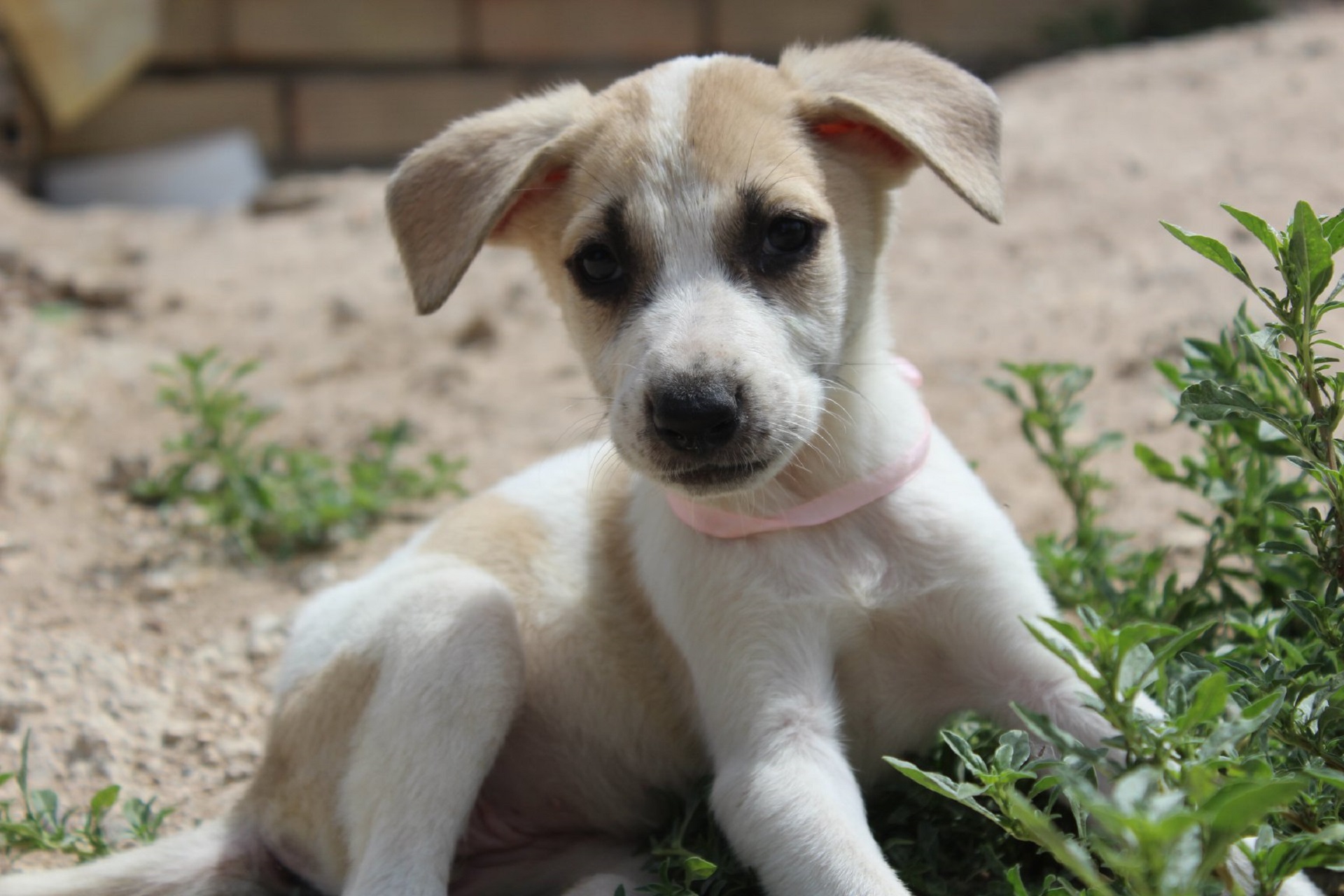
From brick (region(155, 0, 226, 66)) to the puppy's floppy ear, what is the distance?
6807mm

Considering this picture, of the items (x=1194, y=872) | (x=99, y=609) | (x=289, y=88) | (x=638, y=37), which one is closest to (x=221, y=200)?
(x=289, y=88)

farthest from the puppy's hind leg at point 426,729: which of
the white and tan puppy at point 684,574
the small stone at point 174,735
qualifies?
the small stone at point 174,735

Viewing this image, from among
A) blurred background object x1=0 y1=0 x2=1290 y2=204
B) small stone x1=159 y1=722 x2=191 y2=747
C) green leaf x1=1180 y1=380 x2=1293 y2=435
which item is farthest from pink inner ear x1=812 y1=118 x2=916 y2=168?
blurred background object x1=0 y1=0 x2=1290 y2=204

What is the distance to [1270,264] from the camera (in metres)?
4.85

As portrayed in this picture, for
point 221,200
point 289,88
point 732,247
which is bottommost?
point 221,200

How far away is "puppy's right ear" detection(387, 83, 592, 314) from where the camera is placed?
8.92ft

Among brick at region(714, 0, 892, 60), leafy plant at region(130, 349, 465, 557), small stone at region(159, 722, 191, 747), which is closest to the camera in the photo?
small stone at region(159, 722, 191, 747)

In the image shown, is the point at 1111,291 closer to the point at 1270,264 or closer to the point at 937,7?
the point at 1270,264

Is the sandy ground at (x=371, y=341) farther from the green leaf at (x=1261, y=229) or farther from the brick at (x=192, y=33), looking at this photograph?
the brick at (x=192, y=33)

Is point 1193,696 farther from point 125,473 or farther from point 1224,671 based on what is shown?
point 125,473

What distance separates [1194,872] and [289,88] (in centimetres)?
849

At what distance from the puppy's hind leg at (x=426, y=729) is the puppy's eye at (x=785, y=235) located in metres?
1.01

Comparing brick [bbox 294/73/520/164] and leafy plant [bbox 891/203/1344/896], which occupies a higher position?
leafy plant [bbox 891/203/1344/896]

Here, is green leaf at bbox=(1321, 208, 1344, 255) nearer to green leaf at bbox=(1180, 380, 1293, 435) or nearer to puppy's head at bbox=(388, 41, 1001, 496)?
green leaf at bbox=(1180, 380, 1293, 435)
